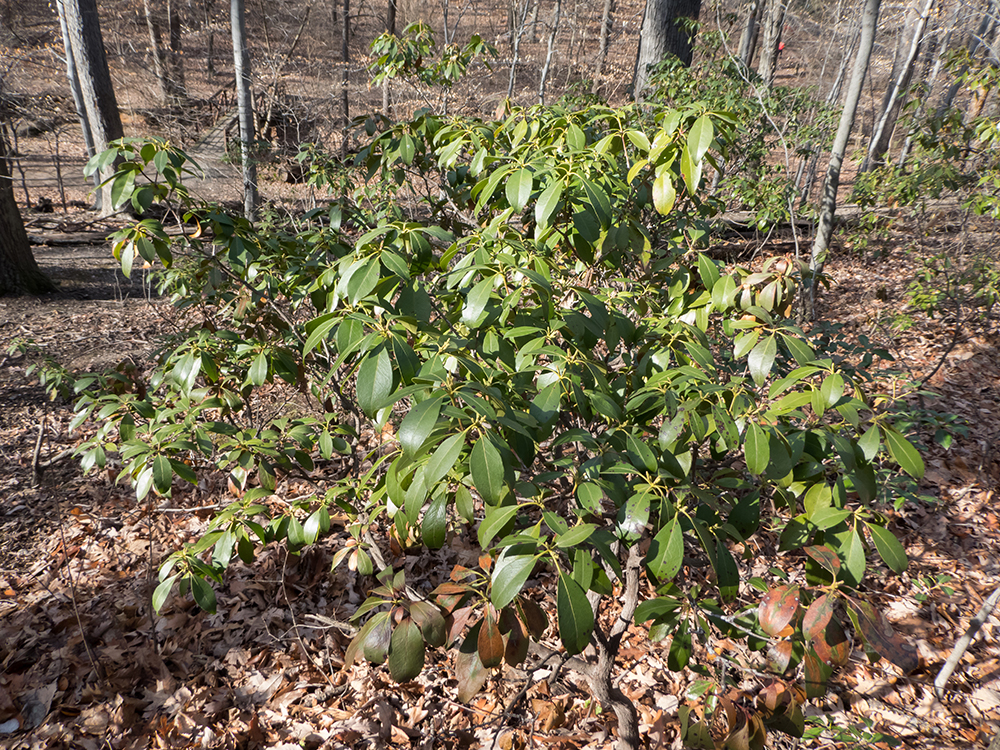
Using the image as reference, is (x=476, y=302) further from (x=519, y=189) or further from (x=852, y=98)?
(x=852, y=98)

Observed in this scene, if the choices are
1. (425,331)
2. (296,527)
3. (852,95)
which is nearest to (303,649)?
(296,527)

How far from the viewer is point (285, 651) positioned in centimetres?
292

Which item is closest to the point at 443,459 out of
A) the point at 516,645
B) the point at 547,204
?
the point at 516,645

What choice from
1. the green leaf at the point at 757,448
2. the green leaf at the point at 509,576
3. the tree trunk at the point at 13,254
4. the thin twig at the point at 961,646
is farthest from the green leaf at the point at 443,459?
the tree trunk at the point at 13,254

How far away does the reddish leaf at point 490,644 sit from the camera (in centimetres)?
122

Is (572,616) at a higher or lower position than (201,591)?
higher

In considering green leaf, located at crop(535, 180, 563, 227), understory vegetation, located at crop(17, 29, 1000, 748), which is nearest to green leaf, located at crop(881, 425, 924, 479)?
understory vegetation, located at crop(17, 29, 1000, 748)

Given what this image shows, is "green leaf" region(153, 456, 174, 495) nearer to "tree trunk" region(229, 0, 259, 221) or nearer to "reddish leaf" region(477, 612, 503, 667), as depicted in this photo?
"reddish leaf" region(477, 612, 503, 667)

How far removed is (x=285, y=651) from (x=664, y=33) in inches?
318

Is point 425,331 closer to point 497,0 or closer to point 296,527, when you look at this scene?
point 296,527

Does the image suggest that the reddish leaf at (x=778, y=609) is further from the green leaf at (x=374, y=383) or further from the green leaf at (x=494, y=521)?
the green leaf at (x=374, y=383)

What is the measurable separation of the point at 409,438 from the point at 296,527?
1.14m


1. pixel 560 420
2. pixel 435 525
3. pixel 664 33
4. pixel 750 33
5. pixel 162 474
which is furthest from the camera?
pixel 750 33

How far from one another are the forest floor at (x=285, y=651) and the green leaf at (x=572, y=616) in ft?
4.48
